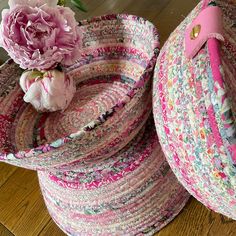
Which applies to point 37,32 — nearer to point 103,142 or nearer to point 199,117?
point 103,142

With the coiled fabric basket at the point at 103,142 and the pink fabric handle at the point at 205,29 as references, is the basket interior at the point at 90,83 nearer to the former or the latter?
the coiled fabric basket at the point at 103,142

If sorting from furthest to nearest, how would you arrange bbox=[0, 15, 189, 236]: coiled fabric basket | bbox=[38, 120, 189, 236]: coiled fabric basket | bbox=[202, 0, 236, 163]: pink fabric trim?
bbox=[38, 120, 189, 236]: coiled fabric basket → bbox=[0, 15, 189, 236]: coiled fabric basket → bbox=[202, 0, 236, 163]: pink fabric trim

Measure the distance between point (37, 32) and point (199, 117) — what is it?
1.26ft

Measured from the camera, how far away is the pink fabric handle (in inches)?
20.0

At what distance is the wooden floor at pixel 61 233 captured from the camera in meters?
0.79

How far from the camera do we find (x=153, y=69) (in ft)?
2.17

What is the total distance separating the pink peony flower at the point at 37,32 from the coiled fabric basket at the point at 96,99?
130mm

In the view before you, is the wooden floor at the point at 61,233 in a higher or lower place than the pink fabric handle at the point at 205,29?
lower

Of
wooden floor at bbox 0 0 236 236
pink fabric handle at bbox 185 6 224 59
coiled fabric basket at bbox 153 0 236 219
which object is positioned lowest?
wooden floor at bbox 0 0 236 236

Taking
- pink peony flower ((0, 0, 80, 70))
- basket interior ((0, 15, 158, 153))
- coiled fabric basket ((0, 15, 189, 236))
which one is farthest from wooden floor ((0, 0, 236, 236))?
pink peony flower ((0, 0, 80, 70))

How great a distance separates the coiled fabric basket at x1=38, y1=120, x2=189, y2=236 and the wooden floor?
1.6 inches

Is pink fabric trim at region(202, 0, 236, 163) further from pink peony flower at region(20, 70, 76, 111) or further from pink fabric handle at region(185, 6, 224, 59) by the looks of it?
pink peony flower at region(20, 70, 76, 111)

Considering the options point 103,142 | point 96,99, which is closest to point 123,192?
point 103,142

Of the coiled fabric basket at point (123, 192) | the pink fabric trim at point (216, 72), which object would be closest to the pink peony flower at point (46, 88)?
the coiled fabric basket at point (123, 192)
